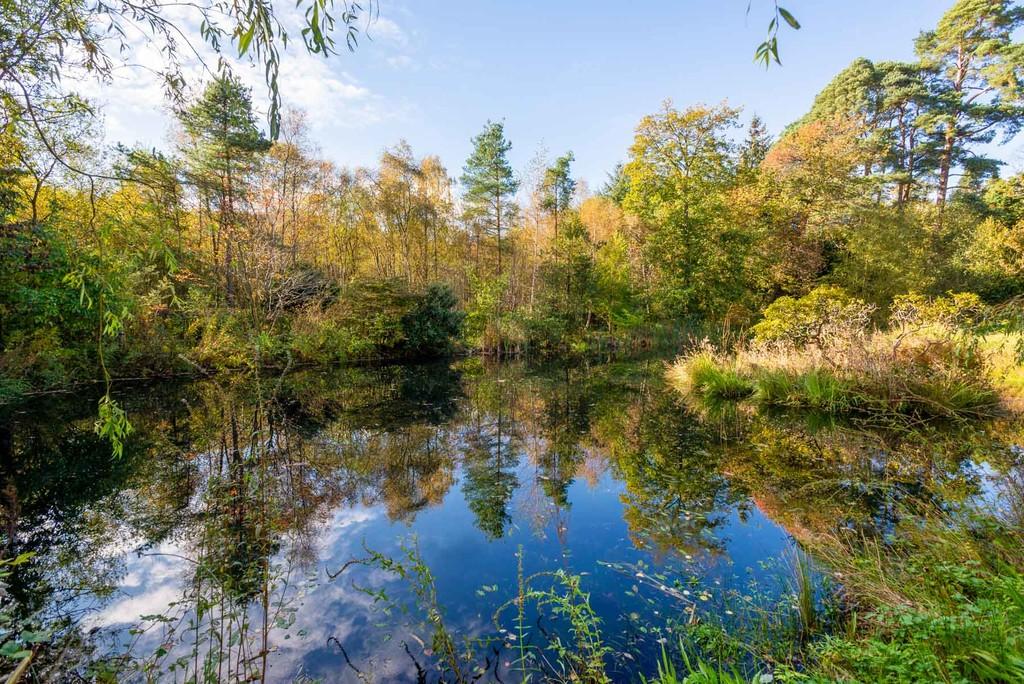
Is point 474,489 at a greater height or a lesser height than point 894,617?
lesser

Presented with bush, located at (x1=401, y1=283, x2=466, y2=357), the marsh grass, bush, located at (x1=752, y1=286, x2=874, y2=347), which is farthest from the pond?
bush, located at (x1=401, y1=283, x2=466, y2=357)

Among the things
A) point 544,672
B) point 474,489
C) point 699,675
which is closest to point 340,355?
point 474,489

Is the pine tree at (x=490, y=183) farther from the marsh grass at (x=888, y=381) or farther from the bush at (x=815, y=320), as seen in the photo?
the marsh grass at (x=888, y=381)

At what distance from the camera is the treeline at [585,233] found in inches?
564

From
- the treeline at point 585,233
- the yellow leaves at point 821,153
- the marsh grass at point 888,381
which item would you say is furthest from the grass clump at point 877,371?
the yellow leaves at point 821,153

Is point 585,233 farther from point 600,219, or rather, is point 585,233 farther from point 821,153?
point 821,153

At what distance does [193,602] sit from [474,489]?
299 cm

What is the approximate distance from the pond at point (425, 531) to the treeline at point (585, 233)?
6828 millimetres

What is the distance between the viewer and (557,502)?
5.14 metres

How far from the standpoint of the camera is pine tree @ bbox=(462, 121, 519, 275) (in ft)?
73.6

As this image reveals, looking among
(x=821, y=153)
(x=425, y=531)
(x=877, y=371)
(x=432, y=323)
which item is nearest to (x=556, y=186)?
(x=432, y=323)

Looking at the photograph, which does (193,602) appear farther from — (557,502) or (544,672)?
(557,502)

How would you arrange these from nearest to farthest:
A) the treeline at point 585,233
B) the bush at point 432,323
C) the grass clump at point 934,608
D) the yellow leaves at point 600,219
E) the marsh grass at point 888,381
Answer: the grass clump at point 934,608 < the marsh grass at point 888,381 < the treeline at point 585,233 < the bush at point 432,323 < the yellow leaves at point 600,219

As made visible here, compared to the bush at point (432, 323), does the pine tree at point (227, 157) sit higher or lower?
higher
